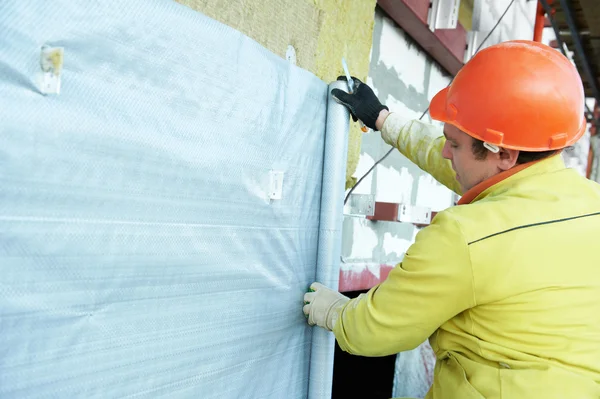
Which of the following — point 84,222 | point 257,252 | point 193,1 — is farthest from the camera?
point 257,252

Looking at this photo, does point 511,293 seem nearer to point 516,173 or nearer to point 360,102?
point 516,173

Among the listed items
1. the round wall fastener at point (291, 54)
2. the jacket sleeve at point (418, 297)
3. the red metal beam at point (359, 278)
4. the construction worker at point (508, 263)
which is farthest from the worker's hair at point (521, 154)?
the red metal beam at point (359, 278)

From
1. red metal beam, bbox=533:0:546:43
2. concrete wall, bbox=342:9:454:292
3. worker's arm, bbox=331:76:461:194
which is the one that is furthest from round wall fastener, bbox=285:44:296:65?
red metal beam, bbox=533:0:546:43

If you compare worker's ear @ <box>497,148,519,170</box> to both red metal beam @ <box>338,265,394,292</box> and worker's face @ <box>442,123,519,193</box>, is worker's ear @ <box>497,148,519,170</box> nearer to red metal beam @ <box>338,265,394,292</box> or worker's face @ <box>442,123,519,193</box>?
worker's face @ <box>442,123,519,193</box>

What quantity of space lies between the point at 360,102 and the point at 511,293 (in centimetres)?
84

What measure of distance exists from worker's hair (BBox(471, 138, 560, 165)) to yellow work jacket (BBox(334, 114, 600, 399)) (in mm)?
100

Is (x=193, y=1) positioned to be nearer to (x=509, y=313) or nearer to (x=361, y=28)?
(x=361, y=28)

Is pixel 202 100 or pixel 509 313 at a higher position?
pixel 202 100

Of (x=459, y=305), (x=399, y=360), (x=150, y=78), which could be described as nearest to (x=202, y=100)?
(x=150, y=78)

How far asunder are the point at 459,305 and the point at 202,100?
86 cm

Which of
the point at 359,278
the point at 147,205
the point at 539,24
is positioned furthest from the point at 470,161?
the point at 539,24

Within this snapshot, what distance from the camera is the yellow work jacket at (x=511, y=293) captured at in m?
1.44

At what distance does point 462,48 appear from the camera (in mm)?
4324

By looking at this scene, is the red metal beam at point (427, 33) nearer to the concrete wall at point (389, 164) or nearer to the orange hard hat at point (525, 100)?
the concrete wall at point (389, 164)
